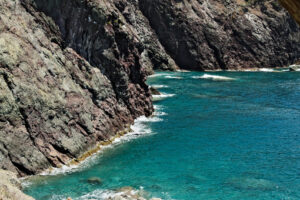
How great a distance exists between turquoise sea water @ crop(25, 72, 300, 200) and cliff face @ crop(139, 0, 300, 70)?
279 feet

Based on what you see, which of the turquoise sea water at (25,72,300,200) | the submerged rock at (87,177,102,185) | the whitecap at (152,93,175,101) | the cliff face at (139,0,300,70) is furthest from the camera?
the cliff face at (139,0,300,70)

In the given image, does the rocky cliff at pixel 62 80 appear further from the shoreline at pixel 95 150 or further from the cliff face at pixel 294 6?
the cliff face at pixel 294 6

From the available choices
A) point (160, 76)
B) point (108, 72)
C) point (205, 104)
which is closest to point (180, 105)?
point (205, 104)

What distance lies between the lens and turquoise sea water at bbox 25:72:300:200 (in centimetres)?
4128

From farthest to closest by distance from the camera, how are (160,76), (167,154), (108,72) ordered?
(160,76) < (108,72) < (167,154)

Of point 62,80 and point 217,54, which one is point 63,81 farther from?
point 217,54

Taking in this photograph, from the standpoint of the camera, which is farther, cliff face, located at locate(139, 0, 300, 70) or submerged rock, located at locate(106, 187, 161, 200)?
cliff face, located at locate(139, 0, 300, 70)

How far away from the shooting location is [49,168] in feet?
153

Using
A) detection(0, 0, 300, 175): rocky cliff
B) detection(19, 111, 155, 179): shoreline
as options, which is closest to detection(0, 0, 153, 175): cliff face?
detection(0, 0, 300, 175): rocky cliff

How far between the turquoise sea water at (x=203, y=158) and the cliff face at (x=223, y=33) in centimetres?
8500

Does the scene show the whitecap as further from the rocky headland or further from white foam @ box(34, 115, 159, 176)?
white foam @ box(34, 115, 159, 176)

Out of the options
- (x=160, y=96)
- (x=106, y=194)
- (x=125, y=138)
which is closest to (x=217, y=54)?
(x=160, y=96)

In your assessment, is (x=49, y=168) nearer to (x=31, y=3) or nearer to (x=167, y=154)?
(x=167, y=154)

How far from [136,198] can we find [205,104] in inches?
2077
